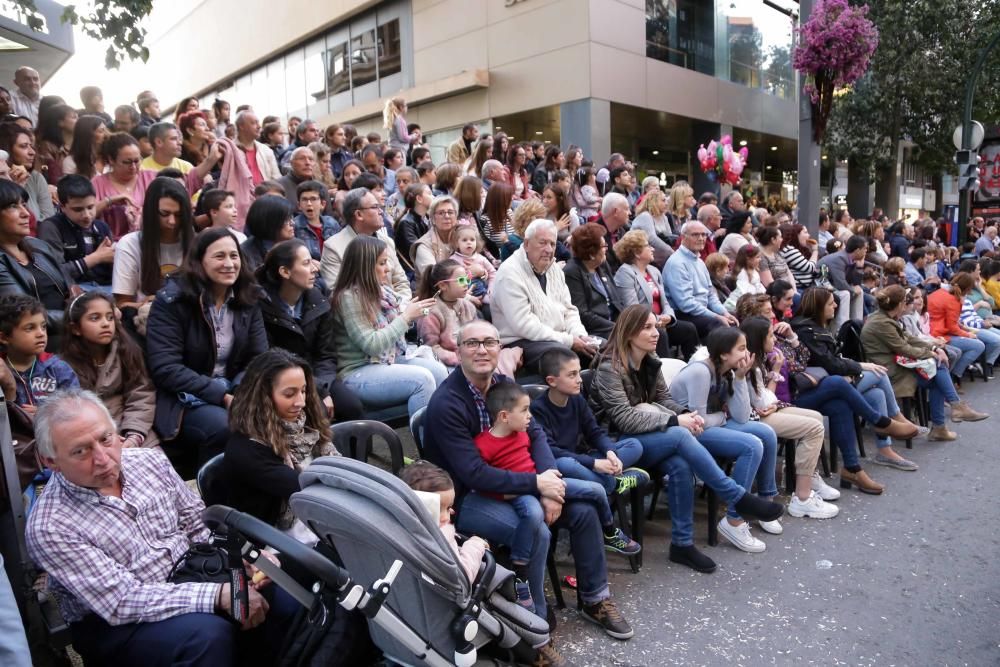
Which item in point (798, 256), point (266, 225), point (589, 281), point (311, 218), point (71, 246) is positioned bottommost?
point (589, 281)

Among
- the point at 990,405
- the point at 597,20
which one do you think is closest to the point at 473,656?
the point at 990,405

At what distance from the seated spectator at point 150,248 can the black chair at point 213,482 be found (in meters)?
1.71

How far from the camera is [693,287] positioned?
660cm

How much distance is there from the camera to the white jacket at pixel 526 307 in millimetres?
4938

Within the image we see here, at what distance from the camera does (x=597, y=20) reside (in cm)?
1531

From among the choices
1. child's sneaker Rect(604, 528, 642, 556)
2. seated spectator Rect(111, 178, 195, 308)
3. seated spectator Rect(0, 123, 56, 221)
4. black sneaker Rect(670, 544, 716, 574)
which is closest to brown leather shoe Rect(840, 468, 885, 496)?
black sneaker Rect(670, 544, 716, 574)

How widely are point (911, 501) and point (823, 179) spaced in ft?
84.8

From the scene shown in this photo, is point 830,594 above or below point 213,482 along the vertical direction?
below

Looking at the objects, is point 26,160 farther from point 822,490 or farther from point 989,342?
point 989,342

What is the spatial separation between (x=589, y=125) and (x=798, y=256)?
8165 mm

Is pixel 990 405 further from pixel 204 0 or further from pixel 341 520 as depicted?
pixel 204 0

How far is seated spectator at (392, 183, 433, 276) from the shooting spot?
6230mm

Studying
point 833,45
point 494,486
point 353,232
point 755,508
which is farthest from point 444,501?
point 833,45

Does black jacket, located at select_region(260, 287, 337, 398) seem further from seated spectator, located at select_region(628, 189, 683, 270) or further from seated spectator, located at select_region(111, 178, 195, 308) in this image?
seated spectator, located at select_region(628, 189, 683, 270)
